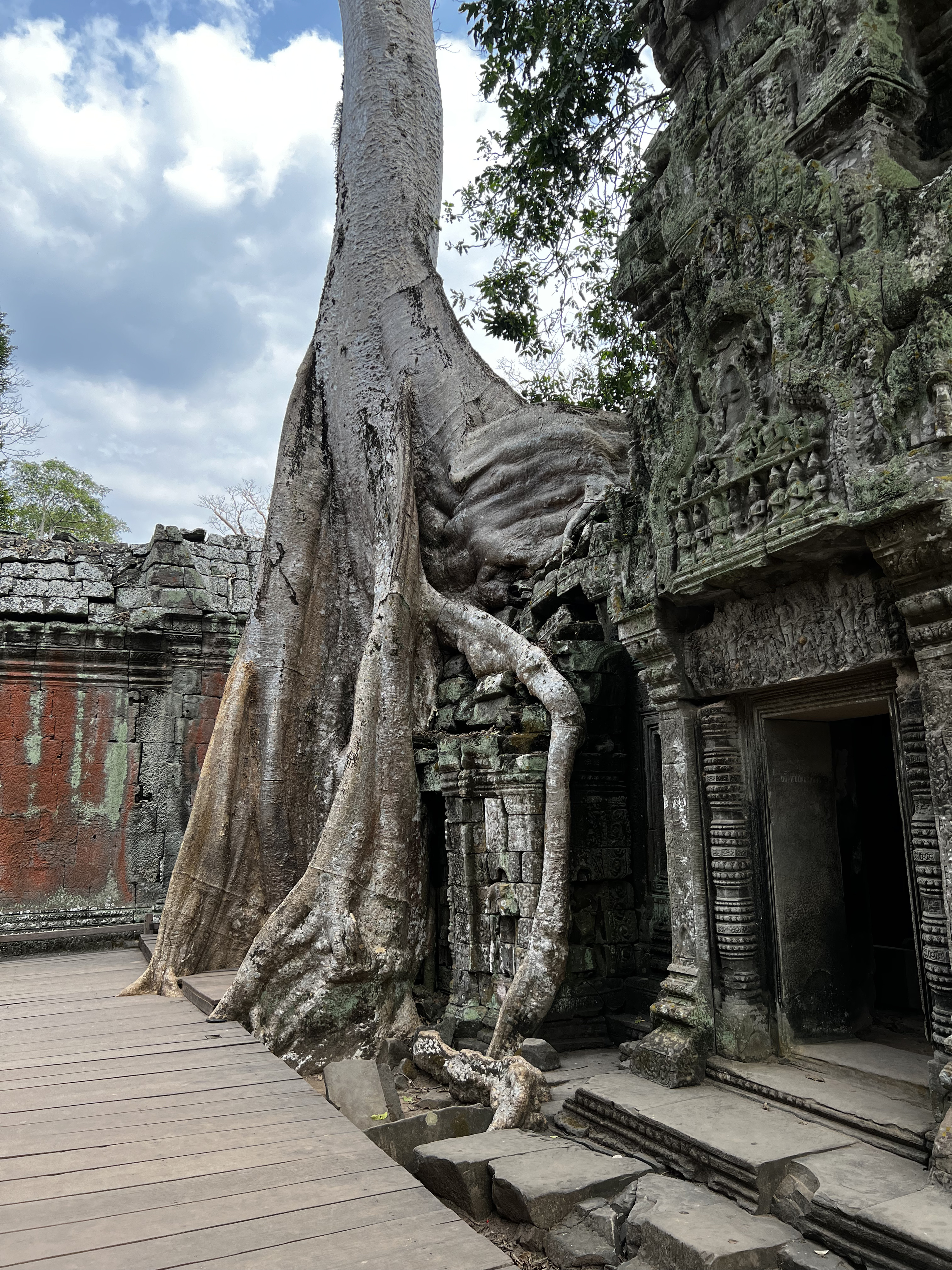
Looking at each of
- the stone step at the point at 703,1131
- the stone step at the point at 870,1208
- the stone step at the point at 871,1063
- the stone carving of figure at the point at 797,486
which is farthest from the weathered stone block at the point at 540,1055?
the stone carving of figure at the point at 797,486

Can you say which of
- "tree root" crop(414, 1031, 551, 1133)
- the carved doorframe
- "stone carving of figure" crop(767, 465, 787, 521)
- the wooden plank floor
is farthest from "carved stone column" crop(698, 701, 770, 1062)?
the wooden plank floor

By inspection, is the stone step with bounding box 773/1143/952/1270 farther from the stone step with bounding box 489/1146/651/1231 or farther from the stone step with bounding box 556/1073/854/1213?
the stone step with bounding box 489/1146/651/1231

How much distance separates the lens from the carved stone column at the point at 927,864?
2592mm

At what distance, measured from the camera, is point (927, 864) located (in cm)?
269

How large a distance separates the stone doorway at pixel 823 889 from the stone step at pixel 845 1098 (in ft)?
0.68

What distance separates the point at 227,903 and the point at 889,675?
428cm

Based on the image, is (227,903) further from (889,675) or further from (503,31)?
(503,31)

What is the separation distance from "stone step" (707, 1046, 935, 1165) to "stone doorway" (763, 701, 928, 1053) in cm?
21

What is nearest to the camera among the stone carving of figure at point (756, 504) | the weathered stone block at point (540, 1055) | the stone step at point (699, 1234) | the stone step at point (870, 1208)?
the stone step at point (870, 1208)

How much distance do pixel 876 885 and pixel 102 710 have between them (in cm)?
619

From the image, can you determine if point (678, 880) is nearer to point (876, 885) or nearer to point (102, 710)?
point (876, 885)

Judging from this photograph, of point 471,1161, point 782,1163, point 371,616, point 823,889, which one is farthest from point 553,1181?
point 371,616

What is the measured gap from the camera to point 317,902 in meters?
4.70

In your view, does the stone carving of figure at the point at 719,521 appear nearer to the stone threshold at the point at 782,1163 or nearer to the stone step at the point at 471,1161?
the stone threshold at the point at 782,1163
